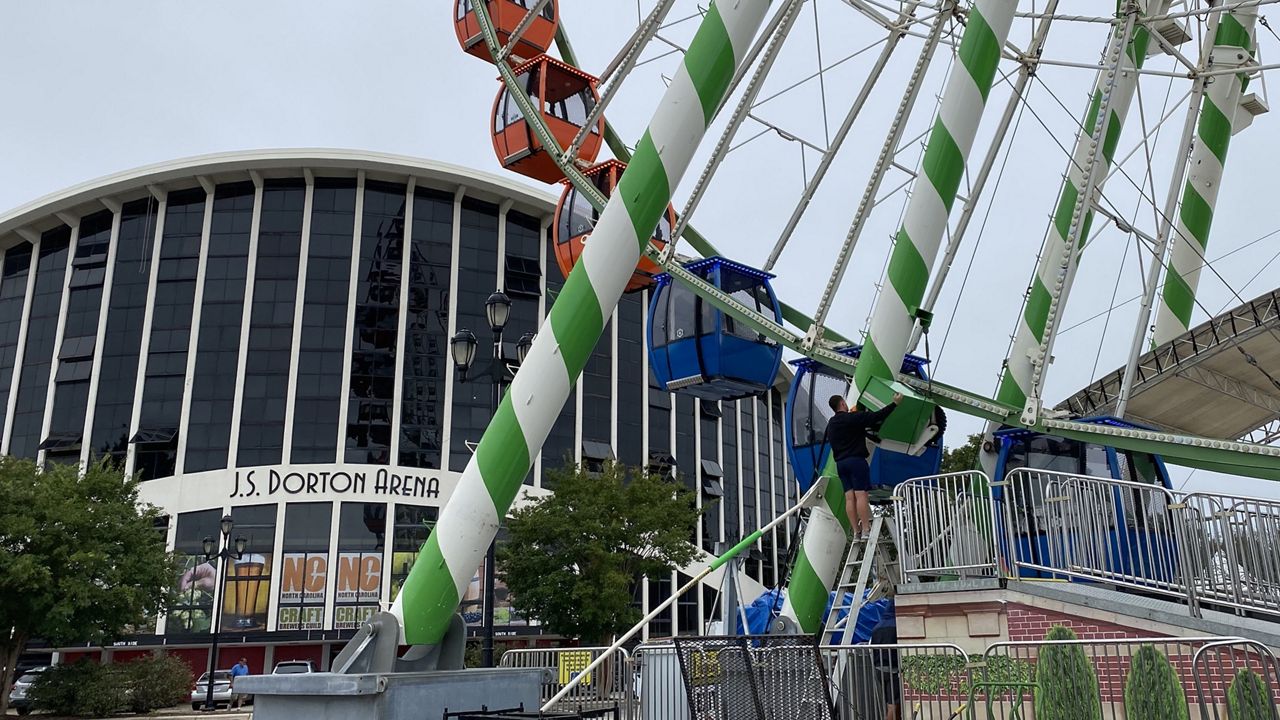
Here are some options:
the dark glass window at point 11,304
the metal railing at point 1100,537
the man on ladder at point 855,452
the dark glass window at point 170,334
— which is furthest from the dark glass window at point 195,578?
the metal railing at point 1100,537

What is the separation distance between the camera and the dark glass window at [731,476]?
2515 inches

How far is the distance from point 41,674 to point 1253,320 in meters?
31.3

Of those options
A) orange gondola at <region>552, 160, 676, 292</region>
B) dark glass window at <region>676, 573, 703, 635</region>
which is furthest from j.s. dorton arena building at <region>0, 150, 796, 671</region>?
orange gondola at <region>552, 160, 676, 292</region>

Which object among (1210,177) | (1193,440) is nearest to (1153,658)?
(1193,440)

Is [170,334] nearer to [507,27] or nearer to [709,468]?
[709,468]

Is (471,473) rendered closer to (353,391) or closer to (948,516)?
(948,516)

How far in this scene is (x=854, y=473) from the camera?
400 inches

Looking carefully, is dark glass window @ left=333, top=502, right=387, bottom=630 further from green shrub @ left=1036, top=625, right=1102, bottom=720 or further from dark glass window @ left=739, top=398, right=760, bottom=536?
green shrub @ left=1036, top=625, right=1102, bottom=720

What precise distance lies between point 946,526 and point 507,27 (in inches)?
496

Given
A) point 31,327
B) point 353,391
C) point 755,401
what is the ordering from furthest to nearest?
point 755,401
point 31,327
point 353,391

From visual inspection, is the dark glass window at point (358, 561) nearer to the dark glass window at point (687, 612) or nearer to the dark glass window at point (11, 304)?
the dark glass window at point (687, 612)

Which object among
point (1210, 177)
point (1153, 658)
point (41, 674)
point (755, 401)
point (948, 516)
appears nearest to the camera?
point (1153, 658)

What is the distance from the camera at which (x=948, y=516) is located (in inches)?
385

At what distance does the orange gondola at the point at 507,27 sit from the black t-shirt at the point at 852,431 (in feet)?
35.5
